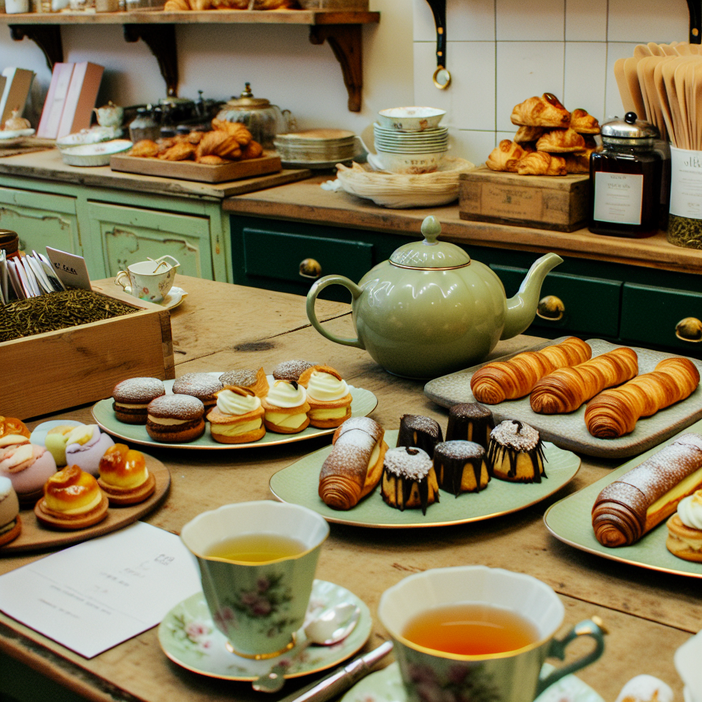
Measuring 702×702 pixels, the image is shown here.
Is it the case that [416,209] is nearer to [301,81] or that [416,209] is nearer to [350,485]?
[301,81]

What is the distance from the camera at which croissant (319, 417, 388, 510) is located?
34.5 inches

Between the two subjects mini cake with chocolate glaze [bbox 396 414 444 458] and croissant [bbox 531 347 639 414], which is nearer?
mini cake with chocolate glaze [bbox 396 414 444 458]

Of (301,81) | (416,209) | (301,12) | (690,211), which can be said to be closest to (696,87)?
(690,211)

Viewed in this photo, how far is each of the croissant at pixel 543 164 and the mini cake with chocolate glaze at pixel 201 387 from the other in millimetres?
1320

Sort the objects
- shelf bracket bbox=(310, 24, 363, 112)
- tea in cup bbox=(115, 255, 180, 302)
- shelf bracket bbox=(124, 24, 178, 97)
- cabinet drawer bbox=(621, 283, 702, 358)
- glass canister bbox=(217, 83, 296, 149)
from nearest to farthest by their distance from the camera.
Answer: tea in cup bbox=(115, 255, 180, 302) → cabinet drawer bbox=(621, 283, 702, 358) → shelf bracket bbox=(310, 24, 363, 112) → glass canister bbox=(217, 83, 296, 149) → shelf bracket bbox=(124, 24, 178, 97)

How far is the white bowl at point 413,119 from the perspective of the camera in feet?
8.13

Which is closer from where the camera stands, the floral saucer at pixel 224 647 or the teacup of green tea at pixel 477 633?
the teacup of green tea at pixel 477 633

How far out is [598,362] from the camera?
1.16 m

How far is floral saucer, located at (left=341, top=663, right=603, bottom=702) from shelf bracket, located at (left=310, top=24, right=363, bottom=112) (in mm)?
2636

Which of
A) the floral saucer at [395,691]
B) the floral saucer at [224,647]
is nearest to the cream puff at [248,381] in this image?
the floral saucer at [224,647]

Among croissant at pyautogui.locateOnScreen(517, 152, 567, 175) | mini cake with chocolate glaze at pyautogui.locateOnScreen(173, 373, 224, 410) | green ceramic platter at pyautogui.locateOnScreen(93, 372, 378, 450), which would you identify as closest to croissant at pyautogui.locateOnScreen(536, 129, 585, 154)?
croissant at pyautogui.locateOnScreen(517, 152, 567, 175)

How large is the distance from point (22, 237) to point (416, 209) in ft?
6.15

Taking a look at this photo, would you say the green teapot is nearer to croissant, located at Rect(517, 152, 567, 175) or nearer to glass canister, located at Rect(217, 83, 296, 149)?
croissant, located at Rect(517, 152, 567, 175)

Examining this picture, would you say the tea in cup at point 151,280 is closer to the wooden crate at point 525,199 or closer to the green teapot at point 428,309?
the green teapot at point 428,309
